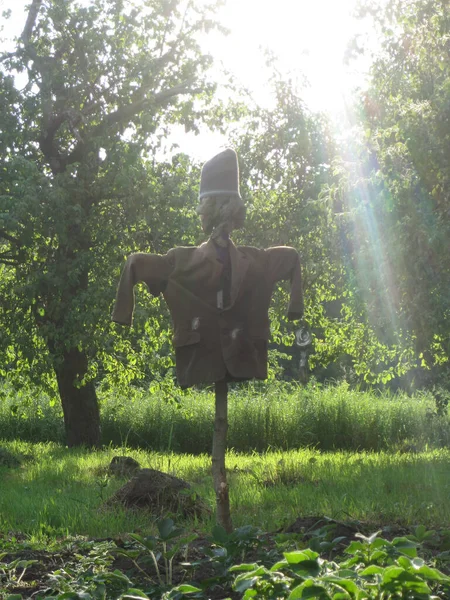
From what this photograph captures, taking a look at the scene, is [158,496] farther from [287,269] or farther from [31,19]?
[31,19]

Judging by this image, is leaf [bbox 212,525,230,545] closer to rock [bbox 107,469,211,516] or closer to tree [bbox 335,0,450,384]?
rock [bbox 107,469,211,516]

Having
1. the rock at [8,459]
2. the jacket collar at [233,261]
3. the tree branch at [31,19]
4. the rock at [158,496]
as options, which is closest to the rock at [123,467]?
the rock at [8,459]

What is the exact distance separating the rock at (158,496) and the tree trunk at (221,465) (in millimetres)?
1810

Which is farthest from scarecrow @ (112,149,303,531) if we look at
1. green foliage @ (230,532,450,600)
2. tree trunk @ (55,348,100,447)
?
tree trunk @ (55,348,100,447)

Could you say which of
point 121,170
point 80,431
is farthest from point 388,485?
point 80,431

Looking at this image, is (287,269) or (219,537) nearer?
(219,537)

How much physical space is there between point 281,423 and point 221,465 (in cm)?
1080

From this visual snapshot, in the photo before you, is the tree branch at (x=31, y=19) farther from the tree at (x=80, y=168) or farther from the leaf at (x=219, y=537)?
the leaf at (x=219, y=537)

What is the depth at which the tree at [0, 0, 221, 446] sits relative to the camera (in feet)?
41.3

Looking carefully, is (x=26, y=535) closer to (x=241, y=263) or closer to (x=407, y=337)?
(x=241, y=263)

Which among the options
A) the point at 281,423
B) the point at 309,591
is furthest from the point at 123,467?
the point at 309,591

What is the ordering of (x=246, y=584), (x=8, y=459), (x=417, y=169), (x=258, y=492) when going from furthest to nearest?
(x=8, y=459) < (x=417, y=169) < (x=258, y=492) < (x=246, y=584)

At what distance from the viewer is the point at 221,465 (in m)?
5.07

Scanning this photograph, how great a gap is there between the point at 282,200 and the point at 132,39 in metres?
3.96
